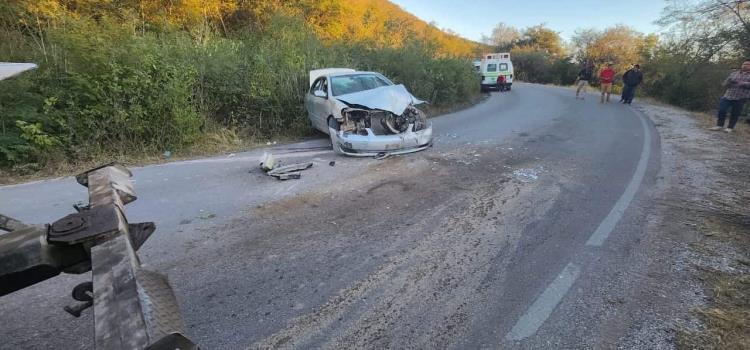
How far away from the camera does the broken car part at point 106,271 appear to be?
3.22 ft

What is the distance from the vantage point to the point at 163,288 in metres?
1.19

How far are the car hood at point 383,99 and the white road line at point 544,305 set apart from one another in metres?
4.64

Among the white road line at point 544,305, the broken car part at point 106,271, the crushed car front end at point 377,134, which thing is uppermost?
the broken car part at point 106,271

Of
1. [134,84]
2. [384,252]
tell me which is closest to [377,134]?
[384,252]

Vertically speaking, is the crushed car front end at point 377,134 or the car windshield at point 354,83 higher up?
the car windshield at point 354,83

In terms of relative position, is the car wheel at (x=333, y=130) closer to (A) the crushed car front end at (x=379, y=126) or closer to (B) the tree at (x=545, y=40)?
(A) the crushed car front end at (x=379, y=126)

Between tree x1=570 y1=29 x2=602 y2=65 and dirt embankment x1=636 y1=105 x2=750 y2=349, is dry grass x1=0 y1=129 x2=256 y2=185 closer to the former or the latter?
dirt embankment x1=636 y1=105 x2=750 y2=349

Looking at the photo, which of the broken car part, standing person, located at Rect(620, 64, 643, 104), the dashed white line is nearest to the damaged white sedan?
the dashed white line

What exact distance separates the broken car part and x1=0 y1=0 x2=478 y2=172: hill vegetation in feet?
20.5

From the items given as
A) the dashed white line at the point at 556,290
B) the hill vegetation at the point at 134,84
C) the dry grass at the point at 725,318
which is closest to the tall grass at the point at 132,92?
the hill vegetation at the point at 134,84

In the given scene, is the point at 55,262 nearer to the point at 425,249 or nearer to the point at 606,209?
the point at 425,249

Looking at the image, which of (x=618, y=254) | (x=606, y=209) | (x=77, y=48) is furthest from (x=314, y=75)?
(x=618, y=254)

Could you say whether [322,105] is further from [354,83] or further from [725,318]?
[725,318]

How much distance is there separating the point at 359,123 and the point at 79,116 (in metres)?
4.84
